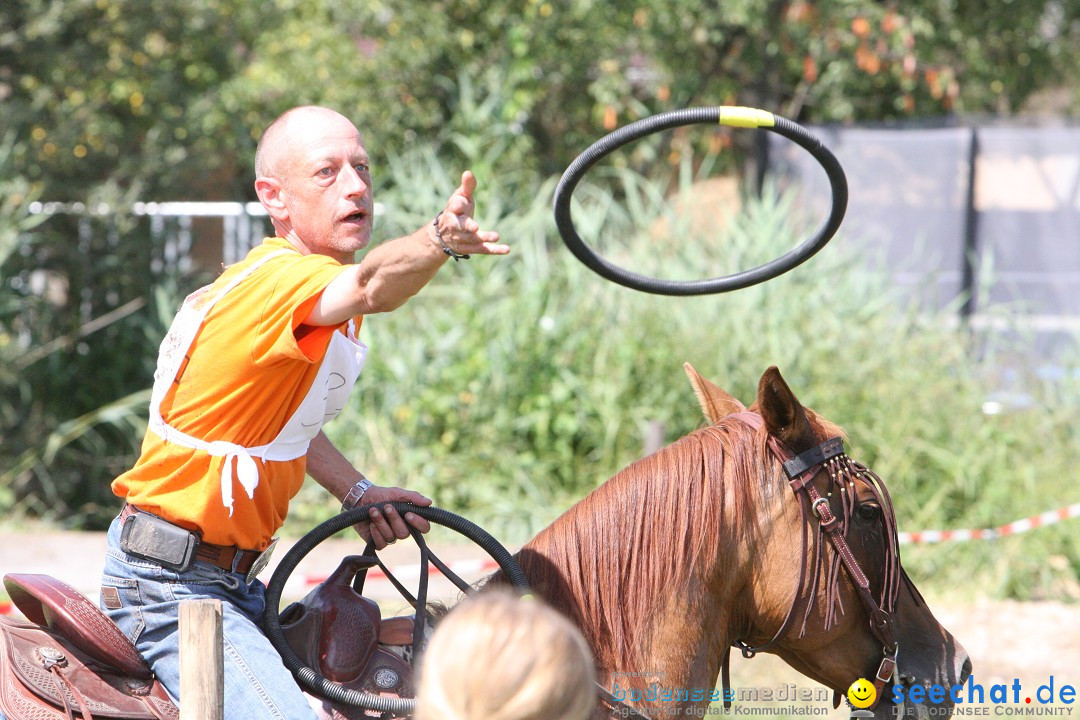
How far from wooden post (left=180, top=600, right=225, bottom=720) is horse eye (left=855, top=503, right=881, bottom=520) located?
1.43 metres

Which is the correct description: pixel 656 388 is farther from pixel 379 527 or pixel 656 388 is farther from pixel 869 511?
pixel 379 527

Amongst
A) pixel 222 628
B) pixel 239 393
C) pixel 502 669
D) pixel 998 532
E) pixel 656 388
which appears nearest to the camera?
pixel 502 669

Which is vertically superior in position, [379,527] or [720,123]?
[720,123]

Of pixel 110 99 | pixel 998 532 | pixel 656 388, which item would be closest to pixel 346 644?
pixel 656 388

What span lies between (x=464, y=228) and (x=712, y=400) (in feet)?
3.49

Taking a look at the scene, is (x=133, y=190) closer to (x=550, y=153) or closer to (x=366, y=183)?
(x=550, y=153)

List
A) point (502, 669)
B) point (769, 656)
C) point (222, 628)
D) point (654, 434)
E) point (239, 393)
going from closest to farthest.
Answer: point (502, 669) → point (222, 628) → point (239, 393) → point (769, 656) → point (654, 434)

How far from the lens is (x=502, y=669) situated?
1696 mm

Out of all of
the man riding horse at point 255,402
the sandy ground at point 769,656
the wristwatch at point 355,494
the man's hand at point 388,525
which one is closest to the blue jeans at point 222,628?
the man riding horse at point 255,402

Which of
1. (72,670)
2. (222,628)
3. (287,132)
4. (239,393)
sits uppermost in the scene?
(287,132)

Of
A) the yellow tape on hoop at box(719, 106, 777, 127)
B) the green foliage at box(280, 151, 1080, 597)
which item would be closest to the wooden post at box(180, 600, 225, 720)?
the yellow tape on hoop at box(719, 106, 777, 127)

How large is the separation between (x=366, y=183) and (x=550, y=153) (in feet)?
33.8

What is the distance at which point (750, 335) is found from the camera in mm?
8375

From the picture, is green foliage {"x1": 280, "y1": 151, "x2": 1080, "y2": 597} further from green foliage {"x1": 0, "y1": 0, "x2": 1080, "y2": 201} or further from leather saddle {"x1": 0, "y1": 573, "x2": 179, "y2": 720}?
leather saddle {"x1": 0, "y1": 573, "x2": 179, "y2": 720}
